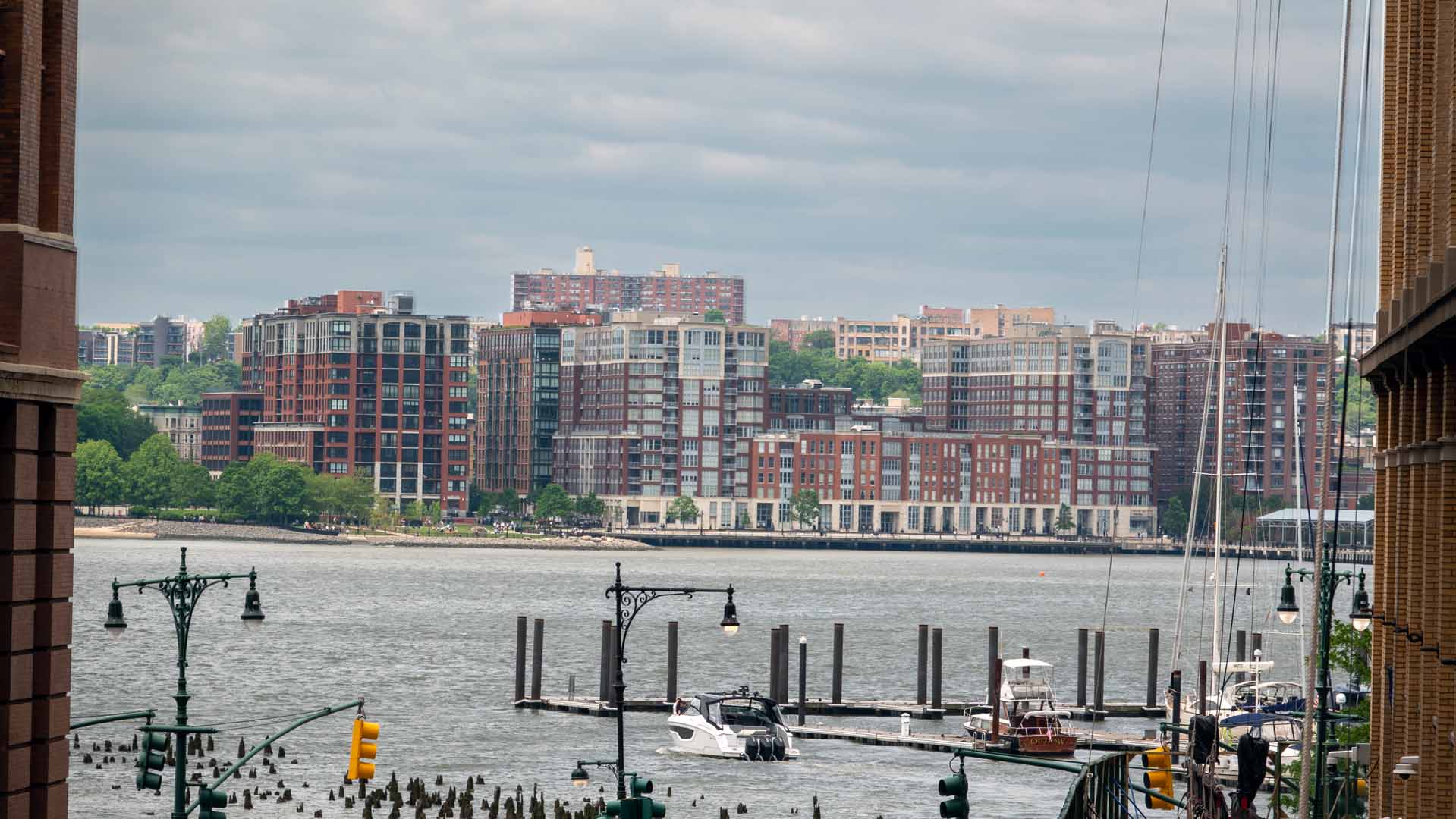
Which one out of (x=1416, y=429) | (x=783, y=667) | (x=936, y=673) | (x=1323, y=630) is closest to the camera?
(x=1416, y=429)

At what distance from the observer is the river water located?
70.2m

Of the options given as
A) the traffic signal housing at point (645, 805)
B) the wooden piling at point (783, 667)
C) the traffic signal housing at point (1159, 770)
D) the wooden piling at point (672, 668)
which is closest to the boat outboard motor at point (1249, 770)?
the traffic signal housing at point (1159, 770)

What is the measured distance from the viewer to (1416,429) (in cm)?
3306

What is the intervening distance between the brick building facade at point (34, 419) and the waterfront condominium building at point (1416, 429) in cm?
1675

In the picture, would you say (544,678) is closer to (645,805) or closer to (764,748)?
(764,748)

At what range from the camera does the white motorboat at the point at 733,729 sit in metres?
76.5

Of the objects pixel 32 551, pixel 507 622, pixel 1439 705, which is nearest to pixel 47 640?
pixel 32 551

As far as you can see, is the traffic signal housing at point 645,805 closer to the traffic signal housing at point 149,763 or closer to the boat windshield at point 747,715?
the traffic signal housing at point 149,763

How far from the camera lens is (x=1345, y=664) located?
54.6 metres

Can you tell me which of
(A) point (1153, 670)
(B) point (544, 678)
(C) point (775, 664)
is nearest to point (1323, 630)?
(C) point (775, 664)

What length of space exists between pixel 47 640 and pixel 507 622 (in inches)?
5166

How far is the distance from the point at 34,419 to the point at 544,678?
269ft

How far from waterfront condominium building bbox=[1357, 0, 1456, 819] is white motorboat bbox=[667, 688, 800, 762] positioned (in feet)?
128

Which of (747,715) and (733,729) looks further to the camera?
(747,715)
